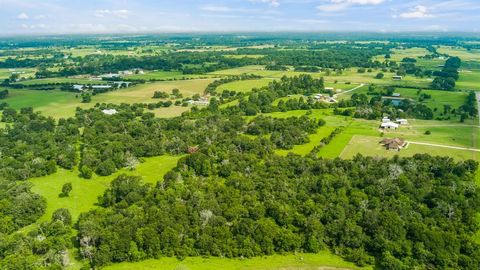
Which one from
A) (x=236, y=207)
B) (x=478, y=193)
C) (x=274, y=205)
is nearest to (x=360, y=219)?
(x=274, y=205)

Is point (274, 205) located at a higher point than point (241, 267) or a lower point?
higher

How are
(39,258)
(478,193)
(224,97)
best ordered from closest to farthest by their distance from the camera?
(39,258) → (478,193) → (224,97)

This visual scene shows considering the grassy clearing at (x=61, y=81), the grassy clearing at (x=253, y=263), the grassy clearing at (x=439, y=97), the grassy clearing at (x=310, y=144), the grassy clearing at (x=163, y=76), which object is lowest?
the grassy clearing at (x=253, y=263)

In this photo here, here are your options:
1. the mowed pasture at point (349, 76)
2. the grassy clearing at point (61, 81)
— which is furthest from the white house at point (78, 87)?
the mowed pasture at point (349, 76)

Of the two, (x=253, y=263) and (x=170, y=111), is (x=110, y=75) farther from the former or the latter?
(x=253, y=263)

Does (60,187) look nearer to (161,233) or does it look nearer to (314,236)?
(161,233)

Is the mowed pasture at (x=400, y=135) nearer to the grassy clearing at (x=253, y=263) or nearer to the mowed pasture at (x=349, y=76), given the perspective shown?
the grassy clearing at (x=253, y=263)

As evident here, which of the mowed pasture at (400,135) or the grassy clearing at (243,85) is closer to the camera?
the mowed pasture at (400,135)
